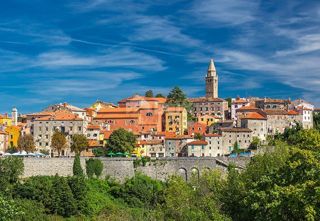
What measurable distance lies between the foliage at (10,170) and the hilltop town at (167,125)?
19.5 metres

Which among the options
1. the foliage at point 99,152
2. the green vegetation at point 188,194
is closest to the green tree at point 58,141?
the foliage at point 99,152

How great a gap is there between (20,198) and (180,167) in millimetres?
20703

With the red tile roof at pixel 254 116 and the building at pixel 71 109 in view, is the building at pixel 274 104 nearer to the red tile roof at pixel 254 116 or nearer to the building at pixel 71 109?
the red tile roof at pixel 254 116

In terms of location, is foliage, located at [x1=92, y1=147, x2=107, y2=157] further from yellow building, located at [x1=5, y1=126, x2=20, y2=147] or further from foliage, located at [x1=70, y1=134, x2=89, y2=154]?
yellow building, located at [x1=5, y1=126, x2=20, y2=147]

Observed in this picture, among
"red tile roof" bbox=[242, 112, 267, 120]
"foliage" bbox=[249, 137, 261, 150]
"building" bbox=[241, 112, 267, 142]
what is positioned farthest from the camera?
"red tile roof" bbox=[242, 112, 267, 120]

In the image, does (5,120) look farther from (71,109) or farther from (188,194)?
(188,194)

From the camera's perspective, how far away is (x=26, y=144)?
80.4 m

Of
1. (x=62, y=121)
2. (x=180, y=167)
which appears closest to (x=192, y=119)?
(x=62, y=121)

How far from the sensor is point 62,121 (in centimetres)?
8556

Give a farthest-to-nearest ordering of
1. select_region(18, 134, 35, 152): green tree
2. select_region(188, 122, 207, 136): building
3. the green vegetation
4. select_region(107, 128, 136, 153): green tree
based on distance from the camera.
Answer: select_region(188, 122, 207, 136): building → select_region(18, 134, 35, 152): green tree → select_region(107, 128, 136, 153): green tree → the green vegetation

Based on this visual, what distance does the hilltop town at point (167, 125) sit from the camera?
85.1 metres

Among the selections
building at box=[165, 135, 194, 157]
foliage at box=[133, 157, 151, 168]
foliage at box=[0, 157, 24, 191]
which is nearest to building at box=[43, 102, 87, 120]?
building at box=[165, 135, 194, 157]

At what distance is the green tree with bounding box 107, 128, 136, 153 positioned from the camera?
7706cm

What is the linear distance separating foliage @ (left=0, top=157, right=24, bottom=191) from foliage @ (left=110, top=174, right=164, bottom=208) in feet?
32.4
